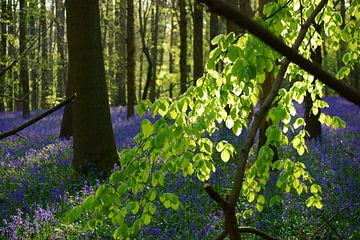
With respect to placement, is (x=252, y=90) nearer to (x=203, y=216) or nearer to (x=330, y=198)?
(x=203, y=216)

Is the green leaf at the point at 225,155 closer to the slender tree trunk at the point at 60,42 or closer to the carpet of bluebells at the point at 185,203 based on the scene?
the carpet of bluebells at the point at 185,203

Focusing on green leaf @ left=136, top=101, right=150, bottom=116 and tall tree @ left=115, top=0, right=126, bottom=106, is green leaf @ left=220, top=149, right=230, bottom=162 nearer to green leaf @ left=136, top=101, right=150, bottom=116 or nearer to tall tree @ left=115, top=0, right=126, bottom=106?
green leaf @ left=136, top=101, right=150, bottom=116

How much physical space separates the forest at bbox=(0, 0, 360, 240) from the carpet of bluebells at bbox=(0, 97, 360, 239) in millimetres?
27

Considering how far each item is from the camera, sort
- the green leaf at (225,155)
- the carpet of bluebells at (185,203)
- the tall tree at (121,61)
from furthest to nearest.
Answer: the tall tree at (121,61), the carpet of bluebells at (185,203), the green leaf at (225,155)

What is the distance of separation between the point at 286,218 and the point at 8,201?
14.4 feet

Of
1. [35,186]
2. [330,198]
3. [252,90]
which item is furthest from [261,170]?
[35,186]

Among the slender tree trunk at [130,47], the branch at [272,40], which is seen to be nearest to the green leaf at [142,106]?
the branch at [272,40]

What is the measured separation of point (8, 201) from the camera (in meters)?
6.92

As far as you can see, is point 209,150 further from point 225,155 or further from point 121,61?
point 121,61

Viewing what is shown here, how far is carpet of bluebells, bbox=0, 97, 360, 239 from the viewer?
535cm

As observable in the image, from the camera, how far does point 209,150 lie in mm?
2787

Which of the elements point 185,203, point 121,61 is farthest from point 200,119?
point 121,61

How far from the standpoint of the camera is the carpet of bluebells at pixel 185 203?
5348 mm

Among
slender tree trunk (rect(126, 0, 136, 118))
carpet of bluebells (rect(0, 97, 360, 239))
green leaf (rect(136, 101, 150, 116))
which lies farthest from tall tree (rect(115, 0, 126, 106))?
green leaf (rect(136, 101, 150, 116))
